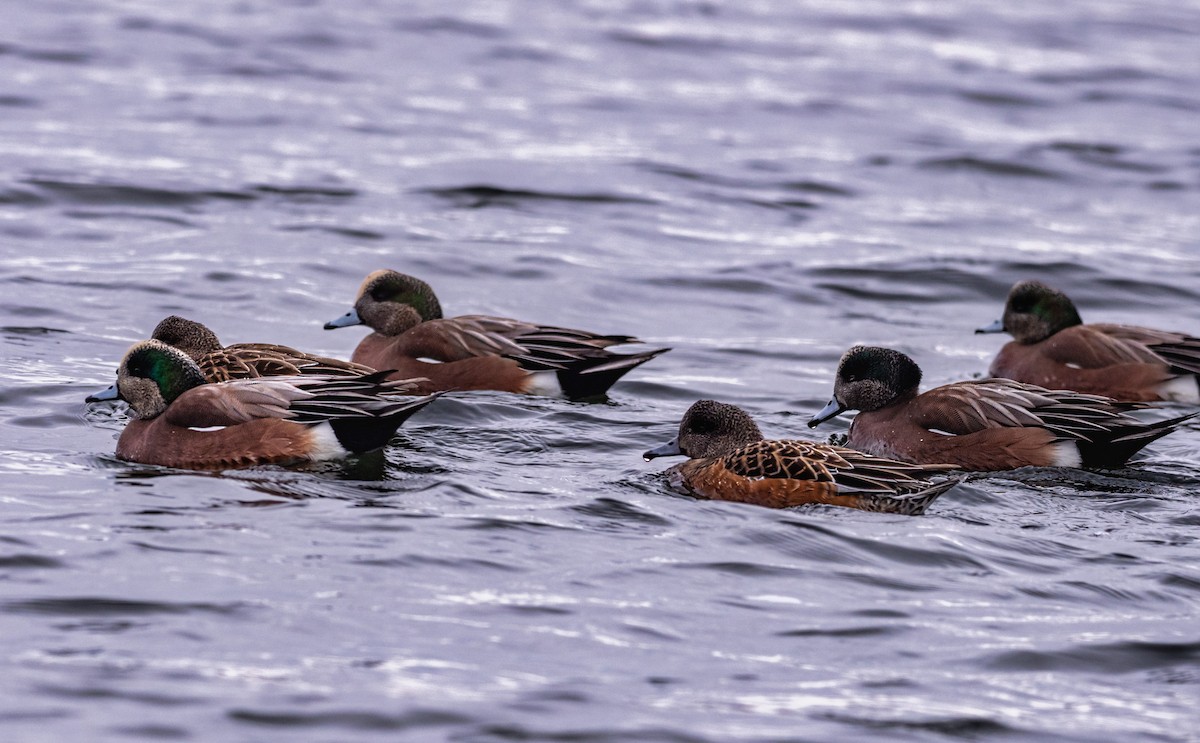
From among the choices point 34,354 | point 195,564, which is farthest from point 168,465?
point 34,354

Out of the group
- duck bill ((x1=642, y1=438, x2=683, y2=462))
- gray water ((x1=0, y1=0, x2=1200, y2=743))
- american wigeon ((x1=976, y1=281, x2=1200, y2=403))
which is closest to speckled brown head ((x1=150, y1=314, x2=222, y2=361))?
gray water ((x1=0, y1=0, x2=1200, y2=743))

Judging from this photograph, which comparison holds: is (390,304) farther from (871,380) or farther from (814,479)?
(814,479)

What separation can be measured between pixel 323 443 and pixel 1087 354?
5509 mm

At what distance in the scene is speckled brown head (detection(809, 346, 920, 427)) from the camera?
10242mm

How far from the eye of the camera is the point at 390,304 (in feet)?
39.0

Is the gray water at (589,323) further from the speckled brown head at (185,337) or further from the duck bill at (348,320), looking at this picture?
the duck bill at (348,320)

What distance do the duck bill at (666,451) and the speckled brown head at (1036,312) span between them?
3.88 metres

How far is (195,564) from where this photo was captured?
730cm

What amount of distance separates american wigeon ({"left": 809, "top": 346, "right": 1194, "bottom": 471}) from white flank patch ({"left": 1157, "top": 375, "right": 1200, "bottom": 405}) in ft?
5.38

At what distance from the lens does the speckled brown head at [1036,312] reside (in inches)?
483

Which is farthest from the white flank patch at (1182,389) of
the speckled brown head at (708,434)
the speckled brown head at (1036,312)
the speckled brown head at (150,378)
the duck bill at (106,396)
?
the duck bill at (106,396)

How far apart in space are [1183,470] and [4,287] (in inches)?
336

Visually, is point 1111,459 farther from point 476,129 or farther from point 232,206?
point 476,129

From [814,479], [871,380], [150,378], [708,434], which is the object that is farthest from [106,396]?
[871,380]
